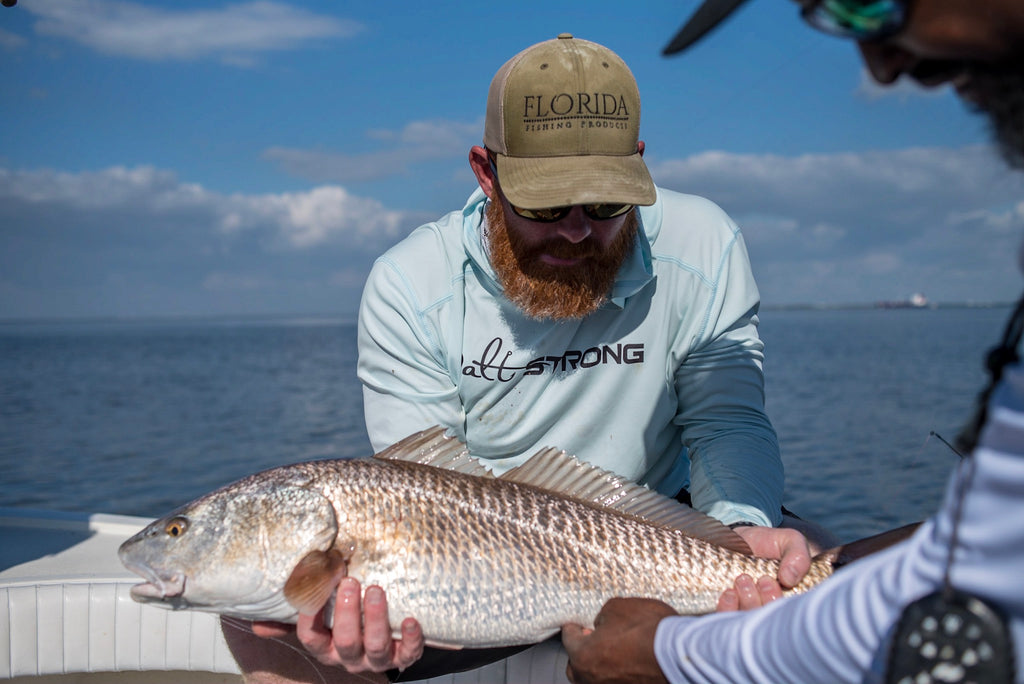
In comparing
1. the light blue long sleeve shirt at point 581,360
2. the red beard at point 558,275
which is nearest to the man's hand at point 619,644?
the light blue long sleeve shirt at point 581,360

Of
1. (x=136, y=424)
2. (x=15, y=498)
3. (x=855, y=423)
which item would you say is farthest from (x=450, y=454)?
(x=136, y=424)

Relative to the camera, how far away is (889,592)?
1466 mm

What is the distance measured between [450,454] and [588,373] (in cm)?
94

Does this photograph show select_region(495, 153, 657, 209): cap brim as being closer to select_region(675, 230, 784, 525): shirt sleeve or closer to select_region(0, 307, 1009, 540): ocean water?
select_region(675, 230, 784, 525): shirt sleeve

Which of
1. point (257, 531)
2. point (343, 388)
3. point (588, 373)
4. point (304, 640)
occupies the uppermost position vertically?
point (588, 373)

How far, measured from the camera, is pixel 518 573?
9.23 feet

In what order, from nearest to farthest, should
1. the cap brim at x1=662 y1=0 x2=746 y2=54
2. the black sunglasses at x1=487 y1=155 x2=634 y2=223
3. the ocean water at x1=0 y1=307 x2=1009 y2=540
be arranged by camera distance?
the cap brim at x1=662 y1=0 x2=746 y2=54
the black sunglasses at x1=487 y1=155 x2=634 y2=223
the ocean water at x1=0 y1=307 x2=1009 y2=540

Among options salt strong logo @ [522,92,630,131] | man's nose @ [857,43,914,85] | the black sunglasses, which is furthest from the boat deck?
man's nose @ [857,43,914,85]

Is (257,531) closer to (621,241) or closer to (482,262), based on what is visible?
(482,262)

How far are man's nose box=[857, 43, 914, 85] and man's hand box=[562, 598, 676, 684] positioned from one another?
5.18ft

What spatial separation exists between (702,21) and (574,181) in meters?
1.61

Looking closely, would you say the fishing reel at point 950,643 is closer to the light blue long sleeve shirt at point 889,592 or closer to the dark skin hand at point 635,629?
the light blue long sleeve shirt at point 889,592

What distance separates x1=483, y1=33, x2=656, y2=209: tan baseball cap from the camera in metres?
3.51

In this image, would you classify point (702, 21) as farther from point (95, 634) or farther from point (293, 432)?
point (293, 432)
